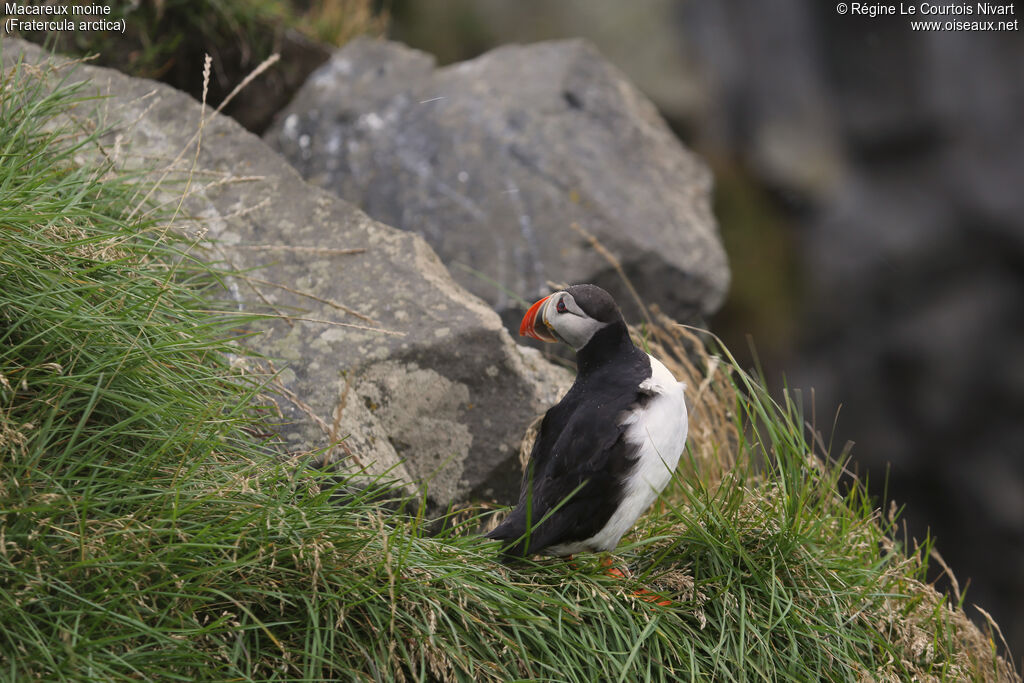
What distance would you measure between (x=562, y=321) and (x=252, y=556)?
1128 millimetres

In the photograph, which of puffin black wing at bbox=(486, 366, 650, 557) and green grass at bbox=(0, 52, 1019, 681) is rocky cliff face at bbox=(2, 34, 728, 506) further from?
puffin black wing at bbox=(486, 366, 650, 557)

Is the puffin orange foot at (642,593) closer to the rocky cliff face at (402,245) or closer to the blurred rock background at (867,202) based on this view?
the rocky cliff face at (402,245)

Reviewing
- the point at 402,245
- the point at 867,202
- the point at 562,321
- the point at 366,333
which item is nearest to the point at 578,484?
the point at 562,321

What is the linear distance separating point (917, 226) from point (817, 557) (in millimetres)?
6158

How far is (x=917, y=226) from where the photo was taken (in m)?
7.91

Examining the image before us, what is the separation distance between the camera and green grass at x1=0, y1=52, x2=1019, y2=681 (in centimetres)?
193

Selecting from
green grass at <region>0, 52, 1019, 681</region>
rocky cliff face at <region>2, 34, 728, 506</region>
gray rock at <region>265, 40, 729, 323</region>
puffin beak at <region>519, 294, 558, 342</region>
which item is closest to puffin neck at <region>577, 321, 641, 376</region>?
puffin beak at <region>519, 294, 558, 342</region>

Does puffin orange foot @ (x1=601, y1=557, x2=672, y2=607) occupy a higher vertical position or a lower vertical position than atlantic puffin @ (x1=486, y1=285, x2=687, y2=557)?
lower

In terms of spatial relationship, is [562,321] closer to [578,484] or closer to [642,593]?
[578,484]

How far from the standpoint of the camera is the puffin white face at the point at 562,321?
2.60 meters

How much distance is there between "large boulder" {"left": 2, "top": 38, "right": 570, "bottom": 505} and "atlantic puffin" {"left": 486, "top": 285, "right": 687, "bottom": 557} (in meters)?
0.65

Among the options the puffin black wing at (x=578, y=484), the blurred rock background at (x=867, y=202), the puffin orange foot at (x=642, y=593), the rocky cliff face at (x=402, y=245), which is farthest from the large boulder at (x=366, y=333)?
the blurred rock background at (x=867, y=202)

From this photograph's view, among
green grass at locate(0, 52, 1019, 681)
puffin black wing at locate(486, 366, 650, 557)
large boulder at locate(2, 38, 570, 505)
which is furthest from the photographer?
large boulder at locate(2, 38, 570, 505)

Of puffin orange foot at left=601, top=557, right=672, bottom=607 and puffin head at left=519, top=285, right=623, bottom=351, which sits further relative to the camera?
puffin head at left=519, top=285, right=623, bottom=351
